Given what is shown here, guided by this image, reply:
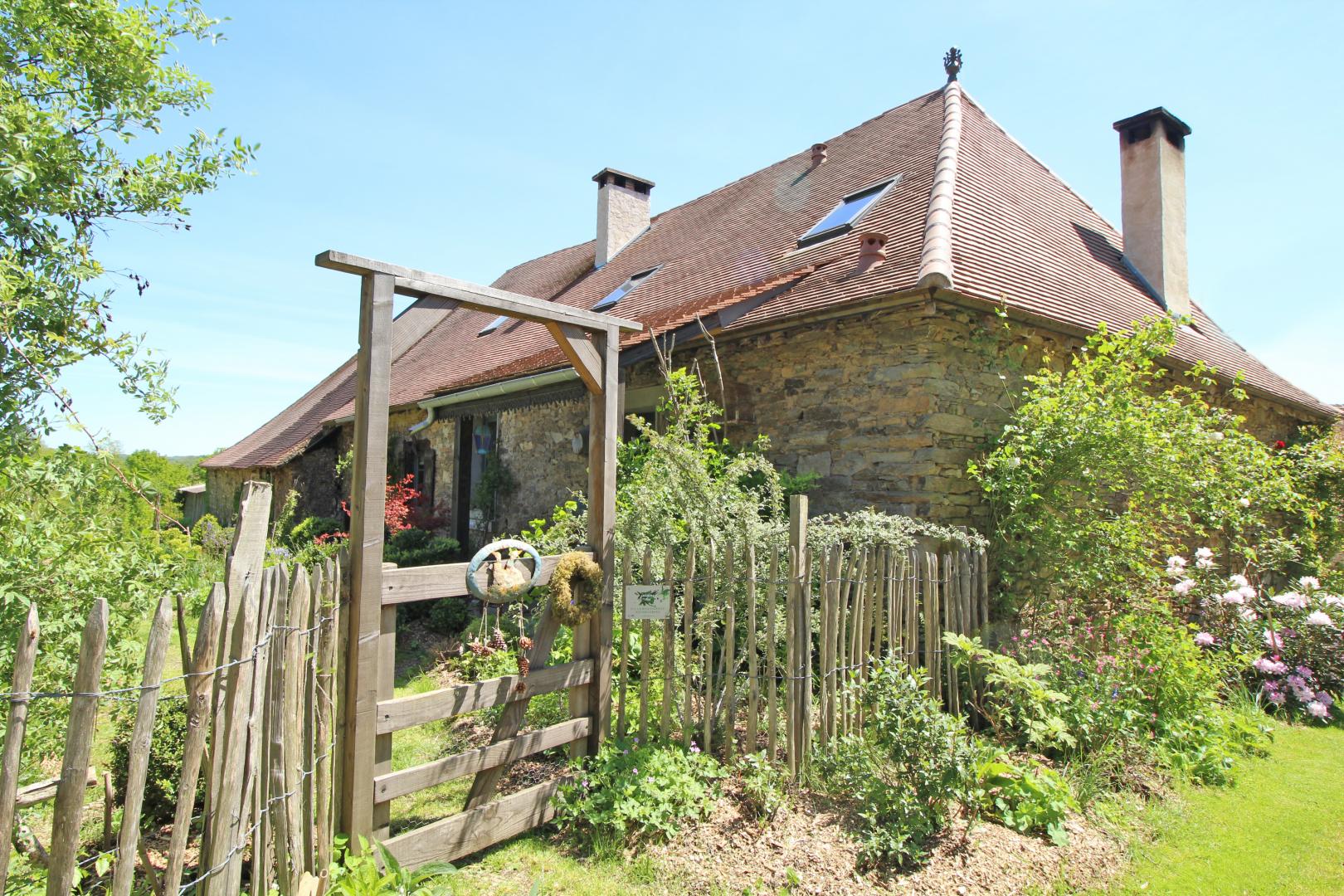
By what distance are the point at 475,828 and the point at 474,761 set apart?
0.31 metres

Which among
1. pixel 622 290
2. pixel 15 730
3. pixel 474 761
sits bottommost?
pixel 474 761

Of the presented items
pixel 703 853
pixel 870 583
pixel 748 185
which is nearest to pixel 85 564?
pixel 703 853

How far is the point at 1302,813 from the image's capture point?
4.43 m

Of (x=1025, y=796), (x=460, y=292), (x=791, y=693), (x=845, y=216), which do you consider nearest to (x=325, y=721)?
(x=460, y=292)

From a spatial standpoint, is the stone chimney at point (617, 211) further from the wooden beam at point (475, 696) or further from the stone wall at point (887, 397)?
the wooden beam at point (475, 696)

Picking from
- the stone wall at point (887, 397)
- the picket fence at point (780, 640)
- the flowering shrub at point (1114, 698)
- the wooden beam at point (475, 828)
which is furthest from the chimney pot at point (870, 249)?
the wooden beam at point (475, 828)

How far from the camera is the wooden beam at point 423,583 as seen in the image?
324 cm

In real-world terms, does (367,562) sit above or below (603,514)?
below

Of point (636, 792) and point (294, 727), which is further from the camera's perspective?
point (636, 792)

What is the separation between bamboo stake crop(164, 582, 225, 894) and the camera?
6.37 feet

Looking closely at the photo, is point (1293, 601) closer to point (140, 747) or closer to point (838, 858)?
point (838, 858)

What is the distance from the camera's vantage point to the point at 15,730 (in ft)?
5.07

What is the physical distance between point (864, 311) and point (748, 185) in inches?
255

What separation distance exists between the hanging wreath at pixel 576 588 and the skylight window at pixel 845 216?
542cm
